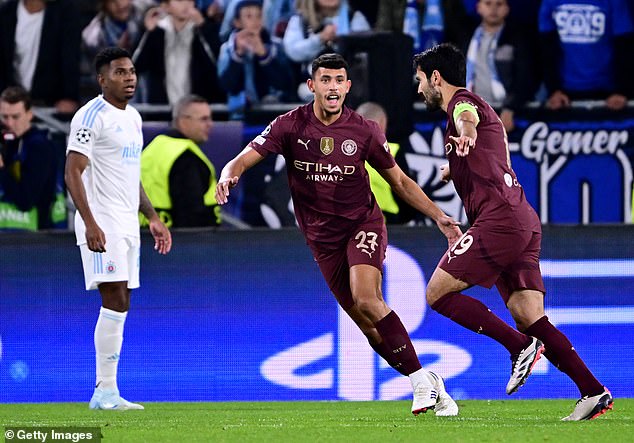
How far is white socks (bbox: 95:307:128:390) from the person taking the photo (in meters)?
9.32

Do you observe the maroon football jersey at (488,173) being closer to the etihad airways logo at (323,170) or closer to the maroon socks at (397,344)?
the maroon socks at (397,344)

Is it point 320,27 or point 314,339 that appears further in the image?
point 320,27

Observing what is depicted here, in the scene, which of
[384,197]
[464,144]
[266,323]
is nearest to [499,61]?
[384,197]

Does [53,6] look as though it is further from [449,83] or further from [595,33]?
[449,83]

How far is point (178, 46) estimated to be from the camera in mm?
12828

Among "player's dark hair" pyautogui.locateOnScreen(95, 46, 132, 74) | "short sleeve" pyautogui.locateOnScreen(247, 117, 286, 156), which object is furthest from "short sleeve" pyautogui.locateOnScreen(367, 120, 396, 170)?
"player's dark hair" pyautogui.locateOnScreen(95, 46, 132, 74)

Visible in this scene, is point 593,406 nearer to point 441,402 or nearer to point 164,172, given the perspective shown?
point 441,402

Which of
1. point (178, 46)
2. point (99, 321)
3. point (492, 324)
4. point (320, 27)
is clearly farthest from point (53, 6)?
point (492, 324)

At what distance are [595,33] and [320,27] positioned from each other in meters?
2.49

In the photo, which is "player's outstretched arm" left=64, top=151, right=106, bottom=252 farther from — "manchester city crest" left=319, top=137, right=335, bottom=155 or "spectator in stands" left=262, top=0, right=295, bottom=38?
"spectator in stands" left=262, top=0, right=295, bottom=38

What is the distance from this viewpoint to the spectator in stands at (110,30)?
12984 mm

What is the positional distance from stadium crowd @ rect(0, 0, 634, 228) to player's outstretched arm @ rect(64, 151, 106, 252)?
138 inches

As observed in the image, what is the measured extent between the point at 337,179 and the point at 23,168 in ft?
12.9

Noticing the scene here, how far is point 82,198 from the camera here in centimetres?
903
